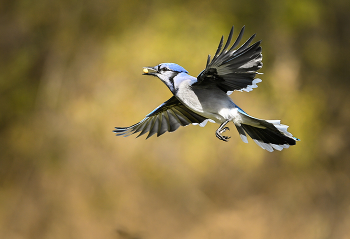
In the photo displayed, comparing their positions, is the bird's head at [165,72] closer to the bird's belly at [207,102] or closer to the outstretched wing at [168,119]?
the bird's belly at [207,102]

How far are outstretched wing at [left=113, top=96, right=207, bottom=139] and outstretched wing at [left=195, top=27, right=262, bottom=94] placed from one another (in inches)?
11.3

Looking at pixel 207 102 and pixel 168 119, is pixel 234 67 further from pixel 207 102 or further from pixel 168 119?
pixel 168 119

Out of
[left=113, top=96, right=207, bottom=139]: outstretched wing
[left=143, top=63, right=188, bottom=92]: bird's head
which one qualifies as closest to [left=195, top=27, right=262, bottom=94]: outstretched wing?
[left=143, top=63, right=188, bottom=92]: bird's head

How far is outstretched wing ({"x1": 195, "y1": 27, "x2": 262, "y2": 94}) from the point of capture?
0.93 metres

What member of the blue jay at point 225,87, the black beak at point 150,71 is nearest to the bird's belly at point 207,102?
the blue jay at point 225,87

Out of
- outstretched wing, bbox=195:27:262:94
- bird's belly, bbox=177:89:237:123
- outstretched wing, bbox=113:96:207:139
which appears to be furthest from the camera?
outstretched wing, bbox=113:96:207:139

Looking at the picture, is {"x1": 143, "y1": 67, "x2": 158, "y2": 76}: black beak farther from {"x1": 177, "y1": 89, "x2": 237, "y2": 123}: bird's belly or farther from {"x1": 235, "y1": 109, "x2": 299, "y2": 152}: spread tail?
{"x1": 235, "y1": 109, "x2": 299, "y2": 152}: spread tail

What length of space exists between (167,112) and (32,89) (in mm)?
1994

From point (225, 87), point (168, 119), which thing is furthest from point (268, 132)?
point (168, 119)

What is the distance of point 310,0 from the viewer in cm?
307

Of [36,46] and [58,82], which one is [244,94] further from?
[36,46]

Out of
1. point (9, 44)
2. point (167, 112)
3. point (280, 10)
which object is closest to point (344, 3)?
point (280, 10)

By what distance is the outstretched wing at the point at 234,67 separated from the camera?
3.06 feet

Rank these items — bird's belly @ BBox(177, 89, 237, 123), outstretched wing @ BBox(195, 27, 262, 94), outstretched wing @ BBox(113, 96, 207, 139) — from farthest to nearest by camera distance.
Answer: outstretched wing @ BBox(113, 96, 207, 139), bird's belly @ BBox(177, 89, 237, 123), outstretched wing @ BBox(195, 27, 262, 94)
